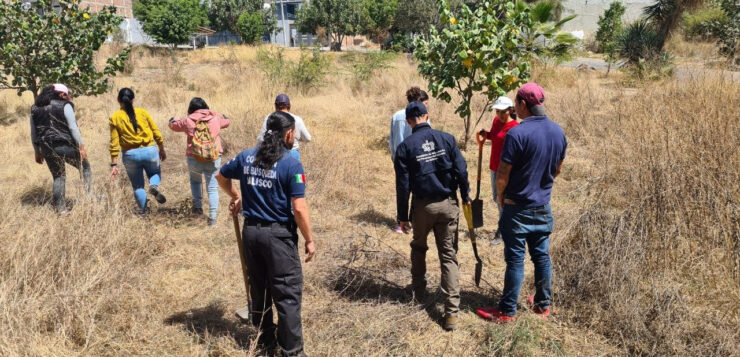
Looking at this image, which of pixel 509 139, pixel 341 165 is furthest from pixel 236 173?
pixel 341 165

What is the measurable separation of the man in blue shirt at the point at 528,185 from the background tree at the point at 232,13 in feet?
155

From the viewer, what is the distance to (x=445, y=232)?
11.6 feet

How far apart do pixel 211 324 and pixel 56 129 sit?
322cm

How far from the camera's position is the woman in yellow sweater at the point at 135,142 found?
5113 mm

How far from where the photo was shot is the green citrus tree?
7.78 m

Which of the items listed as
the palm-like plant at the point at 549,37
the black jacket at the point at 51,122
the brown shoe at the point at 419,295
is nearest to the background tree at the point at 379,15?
the palm-like plant at the point at 549,37

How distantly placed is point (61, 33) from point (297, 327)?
949cm

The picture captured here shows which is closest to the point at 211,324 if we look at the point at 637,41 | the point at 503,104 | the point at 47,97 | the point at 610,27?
the point at 503,104

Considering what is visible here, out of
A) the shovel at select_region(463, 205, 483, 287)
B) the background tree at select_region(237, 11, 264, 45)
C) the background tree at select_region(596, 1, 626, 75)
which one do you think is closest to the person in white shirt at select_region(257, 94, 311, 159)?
the shovel at select_region(463, 205, 483, 287)

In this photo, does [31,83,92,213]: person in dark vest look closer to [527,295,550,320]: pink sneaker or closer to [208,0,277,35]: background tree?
[527,295,550,320]: pink sneaker

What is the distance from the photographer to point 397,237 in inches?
212

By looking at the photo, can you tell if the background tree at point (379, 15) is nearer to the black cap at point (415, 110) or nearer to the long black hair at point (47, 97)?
the long black hair at point (47, 97)

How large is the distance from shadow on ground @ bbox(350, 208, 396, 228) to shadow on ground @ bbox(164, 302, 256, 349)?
2.39 metres

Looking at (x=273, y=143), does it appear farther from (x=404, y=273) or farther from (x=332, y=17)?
(x=332, y=17)
